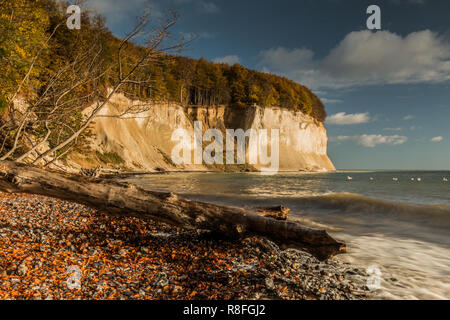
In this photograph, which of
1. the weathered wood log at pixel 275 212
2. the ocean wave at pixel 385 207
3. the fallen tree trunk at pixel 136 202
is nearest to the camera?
the fallen tree trunk at pixel 136 202

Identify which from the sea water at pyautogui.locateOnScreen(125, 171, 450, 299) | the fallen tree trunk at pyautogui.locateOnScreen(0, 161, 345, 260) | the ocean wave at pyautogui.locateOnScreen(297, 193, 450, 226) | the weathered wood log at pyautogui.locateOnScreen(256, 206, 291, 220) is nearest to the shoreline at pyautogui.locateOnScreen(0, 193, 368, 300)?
the fallen tree trunk at pyautogui.locateOnScreen(0, 161, 345, 260)

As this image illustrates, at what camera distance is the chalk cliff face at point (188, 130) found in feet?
105

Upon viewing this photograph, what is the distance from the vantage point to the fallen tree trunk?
4.32 metres

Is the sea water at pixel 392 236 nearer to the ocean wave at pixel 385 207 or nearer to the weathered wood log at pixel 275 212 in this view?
the ocean wave at pixel 385 207

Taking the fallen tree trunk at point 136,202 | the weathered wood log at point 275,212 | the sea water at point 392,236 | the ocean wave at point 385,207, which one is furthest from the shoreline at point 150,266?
the ocean wave at point 385,207

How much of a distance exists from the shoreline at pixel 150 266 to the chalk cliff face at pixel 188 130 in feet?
48.2

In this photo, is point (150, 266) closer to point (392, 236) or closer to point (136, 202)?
point (136, 202)

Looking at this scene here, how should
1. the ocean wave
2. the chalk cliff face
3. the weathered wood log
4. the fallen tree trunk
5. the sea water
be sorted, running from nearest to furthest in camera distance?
the sea water → the fallen tree trunk → the weathered wood log → the ocean wave → the chalk cliff face

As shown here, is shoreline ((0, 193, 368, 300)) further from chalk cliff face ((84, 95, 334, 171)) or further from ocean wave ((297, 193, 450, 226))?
chalk cliff face ((84, 95, 334, 171))

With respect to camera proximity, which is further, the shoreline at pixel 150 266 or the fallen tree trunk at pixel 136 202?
the fallen tree trunk at pixel 136 202

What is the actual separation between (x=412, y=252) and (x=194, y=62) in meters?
59.1

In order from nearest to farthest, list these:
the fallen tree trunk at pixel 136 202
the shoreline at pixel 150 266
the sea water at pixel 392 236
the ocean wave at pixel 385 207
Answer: the shoreline at pixel 150 266, the sea water at pixel 392 236, the fallen tree trunk at pixel 136 202, the ocean wave at pixel 385 207

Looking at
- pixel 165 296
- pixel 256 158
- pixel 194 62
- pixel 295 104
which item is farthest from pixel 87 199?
pixel 295 104

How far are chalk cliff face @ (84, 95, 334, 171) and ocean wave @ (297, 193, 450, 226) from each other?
13.4 metres
